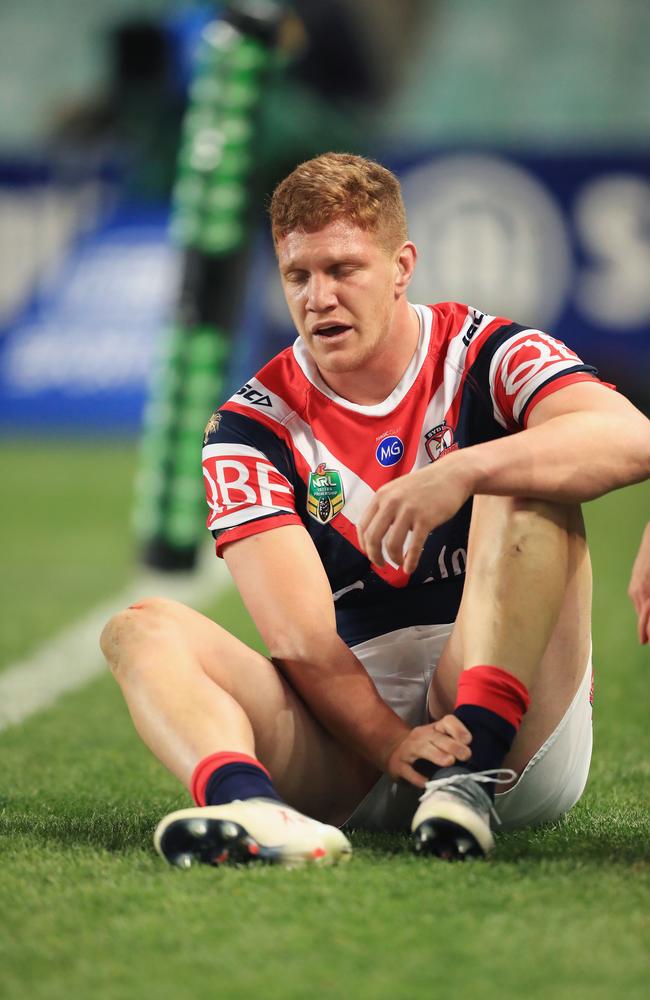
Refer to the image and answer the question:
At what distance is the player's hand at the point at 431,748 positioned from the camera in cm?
253

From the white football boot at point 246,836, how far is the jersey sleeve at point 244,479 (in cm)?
55

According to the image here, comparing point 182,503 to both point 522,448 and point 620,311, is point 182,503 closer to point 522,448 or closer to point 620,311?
point 522,448

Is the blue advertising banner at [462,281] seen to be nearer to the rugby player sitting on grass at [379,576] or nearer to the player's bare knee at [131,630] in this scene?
the rugby player sitting on grass at [379,576]

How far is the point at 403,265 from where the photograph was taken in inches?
114

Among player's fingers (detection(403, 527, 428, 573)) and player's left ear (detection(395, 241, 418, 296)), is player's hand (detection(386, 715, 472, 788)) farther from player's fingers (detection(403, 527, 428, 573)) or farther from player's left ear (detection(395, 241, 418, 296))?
player's left ear (detection(395, 241, 418, 296))

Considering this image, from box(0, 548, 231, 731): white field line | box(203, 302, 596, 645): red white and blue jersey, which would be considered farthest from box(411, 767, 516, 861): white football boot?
box(0, 548, 231, 731): white field line

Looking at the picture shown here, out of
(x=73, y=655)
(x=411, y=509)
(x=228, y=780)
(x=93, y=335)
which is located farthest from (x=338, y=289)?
(x=93, y=335)

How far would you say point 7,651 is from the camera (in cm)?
534

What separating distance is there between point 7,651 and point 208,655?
2893 mm

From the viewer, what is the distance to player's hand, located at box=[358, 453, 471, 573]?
246 centimetres

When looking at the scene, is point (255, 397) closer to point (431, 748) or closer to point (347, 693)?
point (347, 693)

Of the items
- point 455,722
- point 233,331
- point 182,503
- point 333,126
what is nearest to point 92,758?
point 455,722

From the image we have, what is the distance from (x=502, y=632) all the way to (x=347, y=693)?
0.31 metres

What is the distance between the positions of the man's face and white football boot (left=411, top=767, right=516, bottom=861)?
2.73 ft
